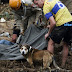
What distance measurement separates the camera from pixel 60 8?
359 cm

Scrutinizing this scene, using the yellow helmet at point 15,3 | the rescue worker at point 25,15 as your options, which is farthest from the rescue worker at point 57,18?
the rescue worker at point 25,15

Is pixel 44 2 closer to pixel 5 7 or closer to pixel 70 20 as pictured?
pixel 70 20

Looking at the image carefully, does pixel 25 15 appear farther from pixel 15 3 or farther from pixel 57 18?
pixel 57 18

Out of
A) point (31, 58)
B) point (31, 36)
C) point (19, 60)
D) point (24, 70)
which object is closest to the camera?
point (24, 70)

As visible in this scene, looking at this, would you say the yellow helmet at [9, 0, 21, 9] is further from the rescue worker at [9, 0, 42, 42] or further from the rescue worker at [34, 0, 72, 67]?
the rescue worker at [34, 0, 72, 67]

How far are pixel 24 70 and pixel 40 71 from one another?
34 centimetres

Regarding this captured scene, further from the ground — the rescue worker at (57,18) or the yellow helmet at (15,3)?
the yellow helmet at (15,3)

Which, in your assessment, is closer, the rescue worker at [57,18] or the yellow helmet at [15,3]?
the rescue worker at [57,18]

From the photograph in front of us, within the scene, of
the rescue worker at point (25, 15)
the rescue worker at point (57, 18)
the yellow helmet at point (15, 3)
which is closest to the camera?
the rescue worker at point (57, 18)

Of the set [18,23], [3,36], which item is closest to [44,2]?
[18,23]

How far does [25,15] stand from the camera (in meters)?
5.88

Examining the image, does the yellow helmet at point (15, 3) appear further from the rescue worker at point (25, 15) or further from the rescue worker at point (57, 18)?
the rescue worker at point (57, 18)

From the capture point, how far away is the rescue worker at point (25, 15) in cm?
554

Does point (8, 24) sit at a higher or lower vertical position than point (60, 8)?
lower
